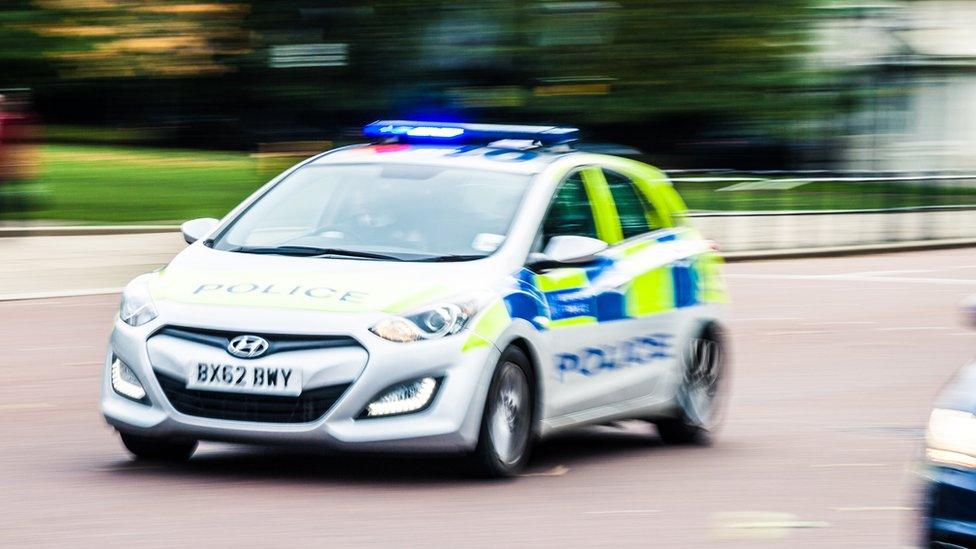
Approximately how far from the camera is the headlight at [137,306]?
795cm

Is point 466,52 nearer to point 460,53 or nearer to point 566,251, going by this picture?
point 460,53

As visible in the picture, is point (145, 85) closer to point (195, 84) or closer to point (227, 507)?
point (195, 84)

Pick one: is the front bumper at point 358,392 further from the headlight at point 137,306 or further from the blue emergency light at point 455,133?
the blue emergency light at point 455,133

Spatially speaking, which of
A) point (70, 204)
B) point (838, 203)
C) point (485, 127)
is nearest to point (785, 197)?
point (838, 203)

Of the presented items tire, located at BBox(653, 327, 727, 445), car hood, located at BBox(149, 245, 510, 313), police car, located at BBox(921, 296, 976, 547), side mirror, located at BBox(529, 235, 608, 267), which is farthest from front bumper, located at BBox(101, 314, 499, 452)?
police car, located at BBox(921, 296, 976, 547)

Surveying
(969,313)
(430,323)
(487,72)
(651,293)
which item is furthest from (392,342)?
(487,72)

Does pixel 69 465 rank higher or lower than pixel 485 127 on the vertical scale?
lower

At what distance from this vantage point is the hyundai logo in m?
7.59

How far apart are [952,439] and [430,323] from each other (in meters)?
2.91

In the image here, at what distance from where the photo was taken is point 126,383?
8.00 metres

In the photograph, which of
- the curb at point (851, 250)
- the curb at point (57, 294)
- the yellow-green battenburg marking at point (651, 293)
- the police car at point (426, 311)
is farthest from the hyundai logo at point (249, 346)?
the curb at point (851, 250)

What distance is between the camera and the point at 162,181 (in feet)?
104

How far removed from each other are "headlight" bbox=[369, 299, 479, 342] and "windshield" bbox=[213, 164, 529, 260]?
51 centimetres

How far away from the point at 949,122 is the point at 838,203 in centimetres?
1879
